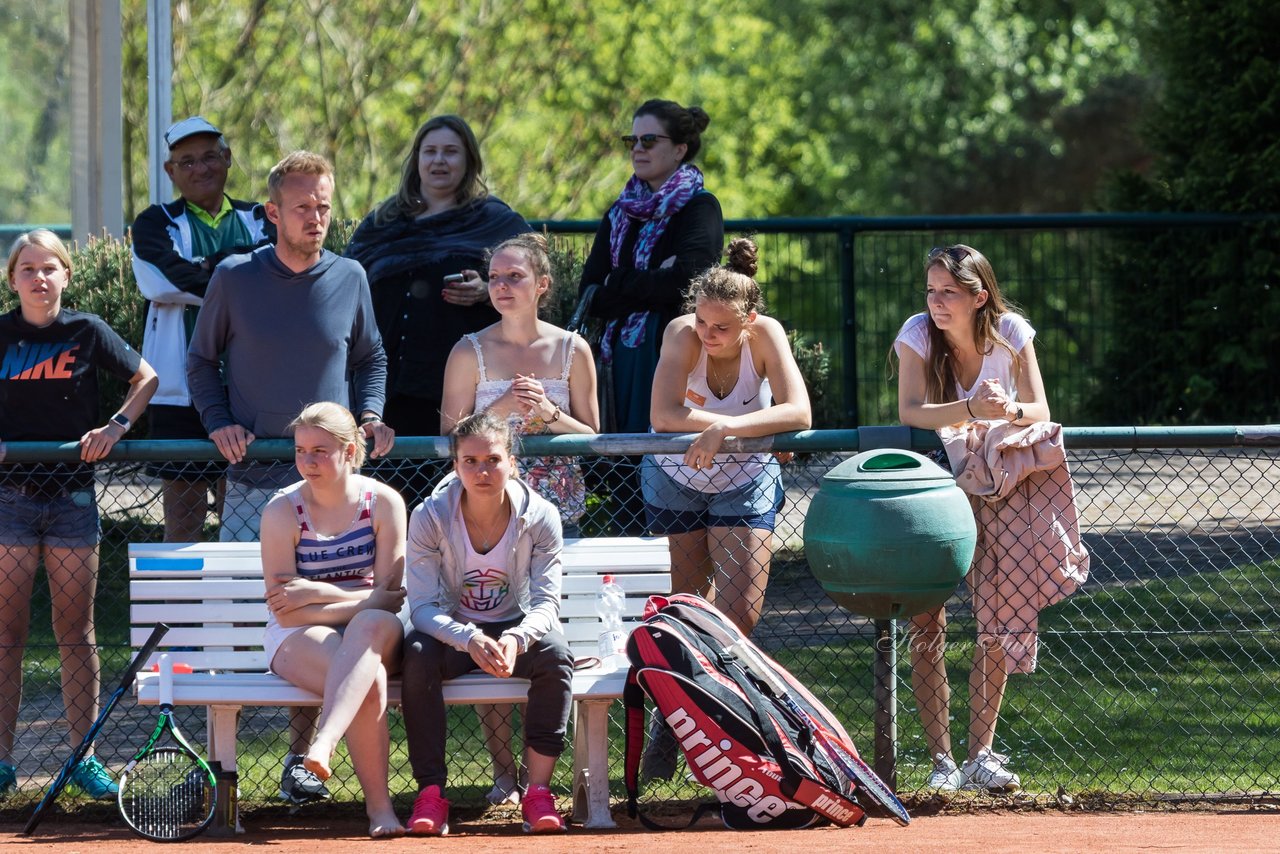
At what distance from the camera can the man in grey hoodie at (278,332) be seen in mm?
5391

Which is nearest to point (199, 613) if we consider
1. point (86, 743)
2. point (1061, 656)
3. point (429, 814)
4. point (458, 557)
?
point (86, 743)

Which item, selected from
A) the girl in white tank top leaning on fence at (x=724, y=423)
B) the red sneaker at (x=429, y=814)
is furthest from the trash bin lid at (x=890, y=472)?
the red sneaker at (x=429, y=814)

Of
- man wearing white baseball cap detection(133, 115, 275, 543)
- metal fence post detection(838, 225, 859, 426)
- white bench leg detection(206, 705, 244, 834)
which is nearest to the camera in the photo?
white bench leg detection(206, 705, 244, 834)

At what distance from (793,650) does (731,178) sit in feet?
72.8

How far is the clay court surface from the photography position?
4.53 m

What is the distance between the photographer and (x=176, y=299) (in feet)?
20.4

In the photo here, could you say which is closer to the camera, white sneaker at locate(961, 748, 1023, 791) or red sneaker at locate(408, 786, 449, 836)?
red sneaker at locate(408, 786, 449, 836)

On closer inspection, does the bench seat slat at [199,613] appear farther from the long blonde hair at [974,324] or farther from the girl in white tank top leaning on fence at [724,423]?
the long blonde hair at [974,324]

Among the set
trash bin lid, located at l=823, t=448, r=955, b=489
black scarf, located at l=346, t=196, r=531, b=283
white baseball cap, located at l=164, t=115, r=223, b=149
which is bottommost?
trash bin lid, located at l=823, t=448, r=955, b=489

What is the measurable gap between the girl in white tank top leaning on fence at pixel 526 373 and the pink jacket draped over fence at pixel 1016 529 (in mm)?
1204

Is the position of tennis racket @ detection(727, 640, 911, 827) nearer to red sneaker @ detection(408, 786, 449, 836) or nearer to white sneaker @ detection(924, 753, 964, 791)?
white sneaker @ detection(924, 753, 964, 791)

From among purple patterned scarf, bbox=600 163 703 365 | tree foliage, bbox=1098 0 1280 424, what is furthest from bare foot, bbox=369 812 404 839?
tree foliage, bbox=1098 0 1280 424

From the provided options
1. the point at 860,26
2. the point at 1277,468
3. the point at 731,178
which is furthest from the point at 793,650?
the point at 860,26

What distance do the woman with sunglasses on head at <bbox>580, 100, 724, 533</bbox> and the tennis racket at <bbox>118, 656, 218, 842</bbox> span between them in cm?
206
